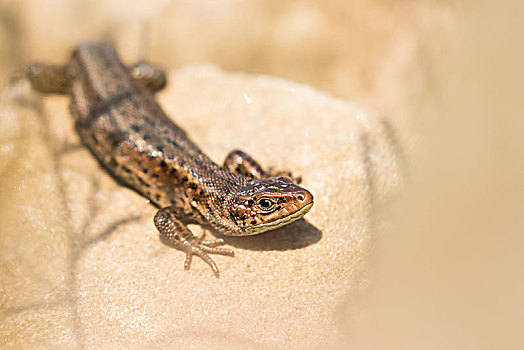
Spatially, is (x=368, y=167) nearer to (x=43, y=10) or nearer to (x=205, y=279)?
(x=205, y=279)

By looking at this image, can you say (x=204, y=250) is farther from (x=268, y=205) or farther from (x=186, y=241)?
(x=268, y=205)

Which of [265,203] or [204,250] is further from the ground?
[265,203]

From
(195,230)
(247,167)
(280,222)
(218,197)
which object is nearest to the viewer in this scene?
(280,222)

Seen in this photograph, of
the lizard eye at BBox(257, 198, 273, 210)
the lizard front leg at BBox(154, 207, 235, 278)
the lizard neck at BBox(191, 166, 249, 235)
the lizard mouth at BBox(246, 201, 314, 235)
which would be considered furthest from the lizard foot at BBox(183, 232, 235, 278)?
the lizard eye at BBox(257, 198, 273, 210)

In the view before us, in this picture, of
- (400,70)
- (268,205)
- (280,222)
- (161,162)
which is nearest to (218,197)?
(268,205)

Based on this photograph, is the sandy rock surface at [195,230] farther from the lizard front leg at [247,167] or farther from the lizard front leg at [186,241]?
the lizard front leg at [247,167]

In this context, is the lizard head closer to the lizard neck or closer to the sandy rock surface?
the lizard neck

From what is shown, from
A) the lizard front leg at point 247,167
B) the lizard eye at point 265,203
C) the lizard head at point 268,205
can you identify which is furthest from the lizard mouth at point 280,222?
the lizard front leg at point 247,167
